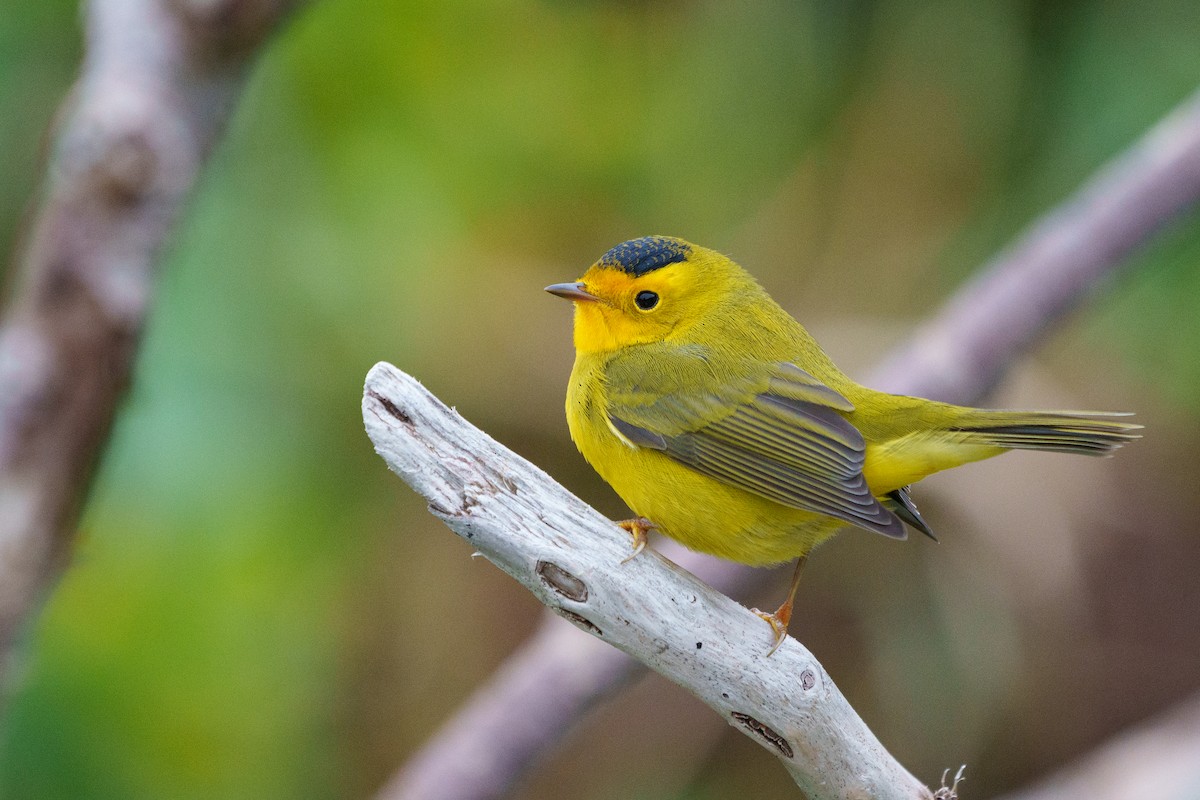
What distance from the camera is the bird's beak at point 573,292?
324 centimetres

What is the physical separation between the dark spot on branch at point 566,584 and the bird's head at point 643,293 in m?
1.08

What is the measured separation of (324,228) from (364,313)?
378mm

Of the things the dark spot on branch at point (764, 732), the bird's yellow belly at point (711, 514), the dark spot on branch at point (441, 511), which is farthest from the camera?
the bird's yellow belly at point (711, 514)

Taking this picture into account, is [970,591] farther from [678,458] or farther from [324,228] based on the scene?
[324,228]

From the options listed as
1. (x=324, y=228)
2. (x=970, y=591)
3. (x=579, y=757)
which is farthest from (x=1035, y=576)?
Result: (x=324, y=228)

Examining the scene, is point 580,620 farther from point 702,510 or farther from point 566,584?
point 702,510

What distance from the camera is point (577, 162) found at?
517 cm

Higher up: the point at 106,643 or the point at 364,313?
the point at 364,313

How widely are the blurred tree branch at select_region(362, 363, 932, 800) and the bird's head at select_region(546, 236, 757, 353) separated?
0.92m

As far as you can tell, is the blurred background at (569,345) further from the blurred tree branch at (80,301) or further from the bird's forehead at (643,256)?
the bird's forehead at (643,256)

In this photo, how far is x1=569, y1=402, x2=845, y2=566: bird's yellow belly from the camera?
291 centimetres

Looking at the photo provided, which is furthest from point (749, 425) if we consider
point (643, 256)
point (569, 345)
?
point (569, 345)

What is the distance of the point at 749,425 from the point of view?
10.2 ft

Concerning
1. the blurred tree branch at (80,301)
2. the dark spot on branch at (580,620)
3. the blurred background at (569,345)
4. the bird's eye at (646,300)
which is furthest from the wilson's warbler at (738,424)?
the blurred background at (569,345)
